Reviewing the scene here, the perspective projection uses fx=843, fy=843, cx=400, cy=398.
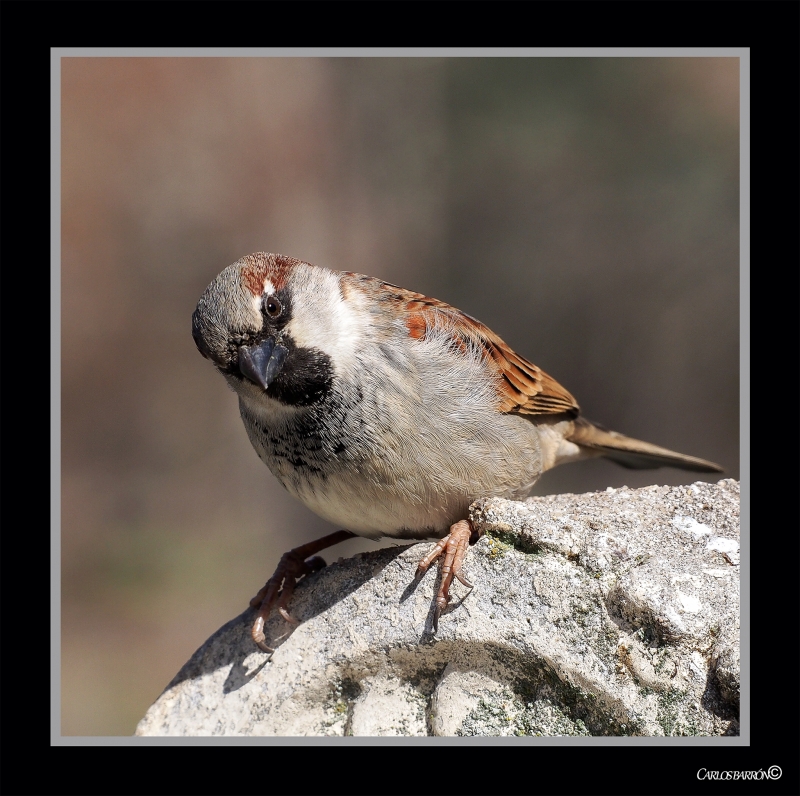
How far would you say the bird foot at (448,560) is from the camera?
2639mm

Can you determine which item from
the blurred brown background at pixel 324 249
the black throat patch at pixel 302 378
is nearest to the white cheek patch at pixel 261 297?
the black throat patch at pixel 302 378

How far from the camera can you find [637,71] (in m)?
7.59

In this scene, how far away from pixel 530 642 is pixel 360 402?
2.99 ft

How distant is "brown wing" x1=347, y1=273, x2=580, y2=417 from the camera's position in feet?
10.1

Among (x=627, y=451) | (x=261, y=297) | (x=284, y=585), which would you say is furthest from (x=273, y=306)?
(x=627, y=451)

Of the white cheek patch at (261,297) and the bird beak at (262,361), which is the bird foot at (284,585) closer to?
the bird beak at (262,361)

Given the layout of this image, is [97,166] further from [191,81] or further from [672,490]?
[672,490]

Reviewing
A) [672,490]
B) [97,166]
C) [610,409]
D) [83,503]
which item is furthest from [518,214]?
[672,490]

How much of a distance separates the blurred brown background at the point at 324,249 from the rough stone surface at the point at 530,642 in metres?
4.39

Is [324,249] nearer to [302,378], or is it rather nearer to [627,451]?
[627,451]

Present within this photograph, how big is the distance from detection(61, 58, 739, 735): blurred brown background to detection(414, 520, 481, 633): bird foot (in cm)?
448

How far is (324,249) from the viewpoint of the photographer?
9344 millimetres

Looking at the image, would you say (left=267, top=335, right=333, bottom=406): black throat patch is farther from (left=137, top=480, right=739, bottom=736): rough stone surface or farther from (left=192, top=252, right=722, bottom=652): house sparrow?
(left=137, top=480, right=739, bottom=736): rough stone surface

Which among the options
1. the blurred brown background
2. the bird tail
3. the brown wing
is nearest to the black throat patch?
the brown wing
